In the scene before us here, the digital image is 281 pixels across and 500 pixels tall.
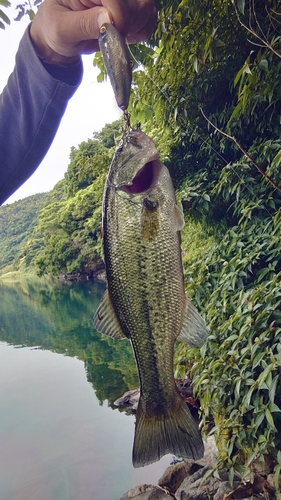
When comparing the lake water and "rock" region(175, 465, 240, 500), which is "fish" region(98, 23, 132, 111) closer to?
"rock" region(175, 465, 240, 500)

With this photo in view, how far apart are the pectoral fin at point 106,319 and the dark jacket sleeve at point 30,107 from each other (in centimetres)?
57

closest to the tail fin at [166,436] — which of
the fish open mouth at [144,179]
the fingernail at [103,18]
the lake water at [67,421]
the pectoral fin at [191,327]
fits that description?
the pectoral fin at [191,327]

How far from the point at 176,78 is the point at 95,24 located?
3619 millimetres

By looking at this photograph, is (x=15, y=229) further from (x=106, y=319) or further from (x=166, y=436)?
(x=166, y=436)

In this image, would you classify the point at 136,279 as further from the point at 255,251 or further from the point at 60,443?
the point at 60,443

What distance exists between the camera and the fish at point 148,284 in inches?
46.1

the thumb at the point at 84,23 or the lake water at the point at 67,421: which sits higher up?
the thumb at the point at 84,23

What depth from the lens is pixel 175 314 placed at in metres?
1.22

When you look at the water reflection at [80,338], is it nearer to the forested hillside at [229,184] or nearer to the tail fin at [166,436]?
the forested hillside at [229,184]

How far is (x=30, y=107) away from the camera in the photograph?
130 cm

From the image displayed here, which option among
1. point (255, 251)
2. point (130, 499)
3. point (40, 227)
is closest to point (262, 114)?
point (255, 251)

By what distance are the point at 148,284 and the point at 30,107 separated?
70cm

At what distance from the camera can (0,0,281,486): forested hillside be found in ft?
9.62

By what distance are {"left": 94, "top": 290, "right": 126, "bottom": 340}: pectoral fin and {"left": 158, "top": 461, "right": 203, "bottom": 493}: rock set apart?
4.06 meters
